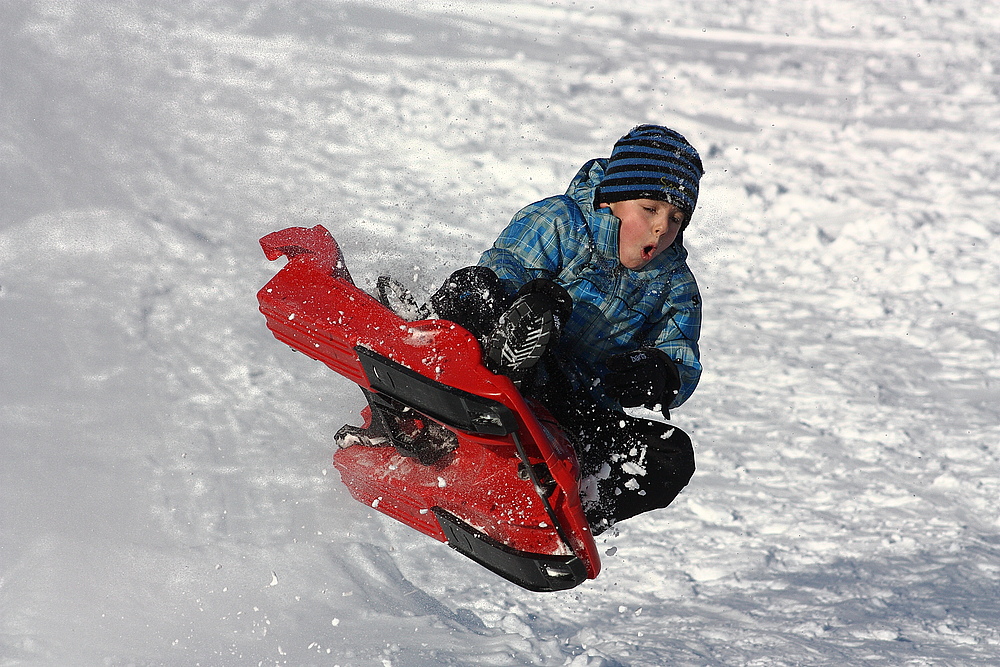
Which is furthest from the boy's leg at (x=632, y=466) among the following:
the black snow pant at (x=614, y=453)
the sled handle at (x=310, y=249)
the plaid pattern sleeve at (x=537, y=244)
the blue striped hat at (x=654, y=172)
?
the sled handle at (x=310, y=249)

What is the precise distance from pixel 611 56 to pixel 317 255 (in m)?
4.55

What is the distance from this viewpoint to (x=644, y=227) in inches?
90.9

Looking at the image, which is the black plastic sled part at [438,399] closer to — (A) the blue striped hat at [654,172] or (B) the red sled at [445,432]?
(B) the red sled at [445,432]

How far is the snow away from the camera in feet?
9.53

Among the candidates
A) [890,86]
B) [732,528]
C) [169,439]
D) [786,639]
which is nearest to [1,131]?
[169,439]

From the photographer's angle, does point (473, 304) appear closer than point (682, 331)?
Yes

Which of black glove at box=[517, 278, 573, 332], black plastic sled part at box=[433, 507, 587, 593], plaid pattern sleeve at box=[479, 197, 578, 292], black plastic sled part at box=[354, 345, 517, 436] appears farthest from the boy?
black plastic sled part at box=[433, 507, 587, 593]

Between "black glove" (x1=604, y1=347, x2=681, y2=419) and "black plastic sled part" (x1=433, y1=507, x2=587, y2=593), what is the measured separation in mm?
482

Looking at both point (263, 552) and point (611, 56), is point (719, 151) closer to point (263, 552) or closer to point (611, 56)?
point (611, 56)

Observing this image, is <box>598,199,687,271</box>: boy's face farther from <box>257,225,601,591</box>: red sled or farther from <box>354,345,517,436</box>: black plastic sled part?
<box>354,345,517,436</box>: black plastic sled part

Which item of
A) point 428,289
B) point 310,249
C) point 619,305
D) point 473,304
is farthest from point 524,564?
point 428,289

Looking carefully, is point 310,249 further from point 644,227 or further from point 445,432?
point 644,227

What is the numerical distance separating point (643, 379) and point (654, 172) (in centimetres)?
56

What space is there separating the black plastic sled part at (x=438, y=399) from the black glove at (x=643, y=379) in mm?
487
